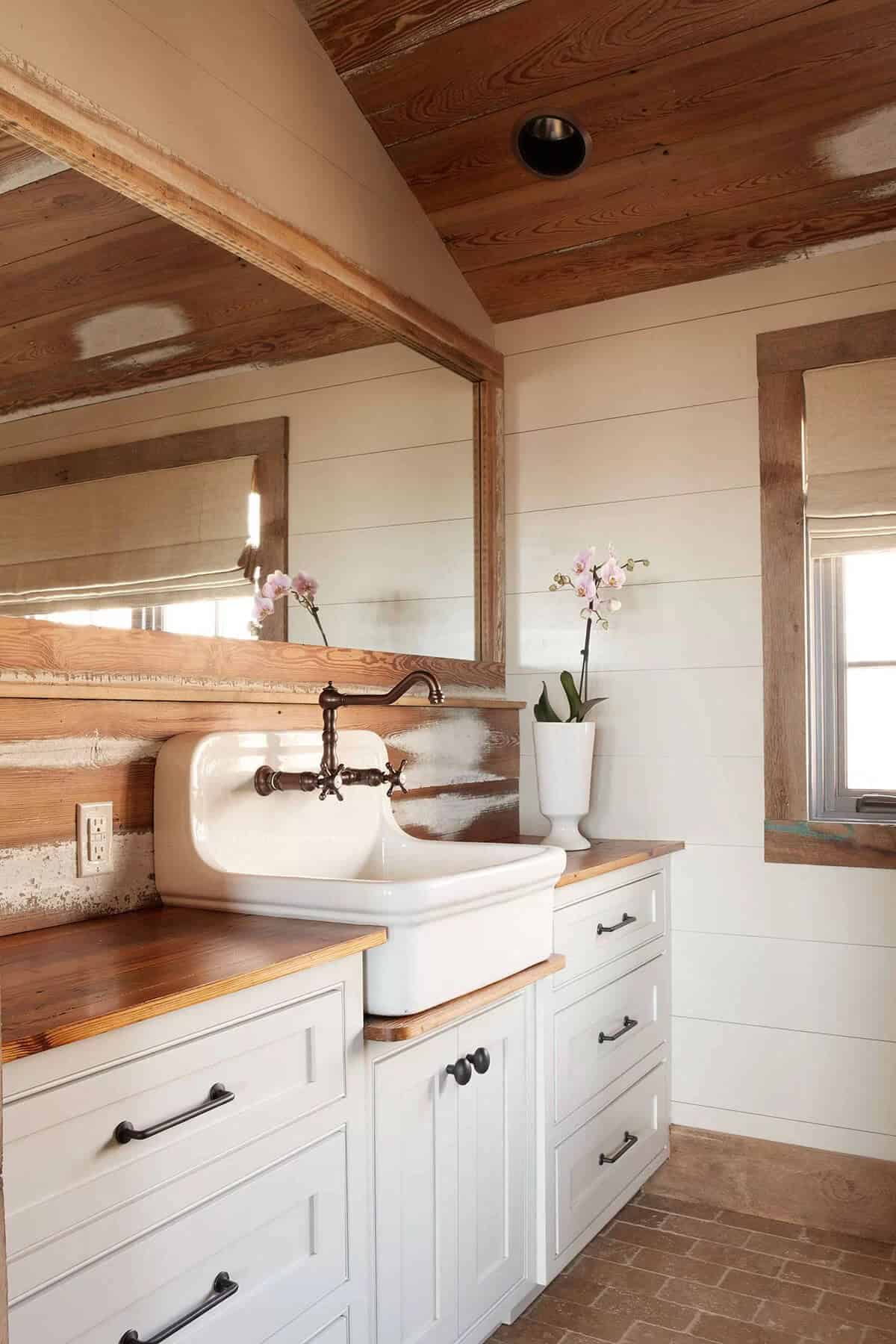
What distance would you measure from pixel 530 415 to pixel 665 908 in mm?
1350

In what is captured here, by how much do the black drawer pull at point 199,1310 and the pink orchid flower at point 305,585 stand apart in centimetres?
129

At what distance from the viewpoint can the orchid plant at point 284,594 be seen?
7.10 ft

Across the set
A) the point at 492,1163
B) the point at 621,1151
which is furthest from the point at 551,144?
the point at 621,1151

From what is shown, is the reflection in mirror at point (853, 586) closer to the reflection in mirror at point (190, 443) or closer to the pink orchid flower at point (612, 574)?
the pink orchid flower at point (612, 574)

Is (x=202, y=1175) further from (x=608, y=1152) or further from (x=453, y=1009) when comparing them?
(x=608, y=1152)

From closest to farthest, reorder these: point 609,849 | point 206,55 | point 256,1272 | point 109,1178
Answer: point 109,1178, point 256,1272, point 206,55, point 609,849

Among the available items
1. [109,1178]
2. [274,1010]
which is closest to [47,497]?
[274,1010]

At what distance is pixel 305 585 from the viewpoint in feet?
7.48

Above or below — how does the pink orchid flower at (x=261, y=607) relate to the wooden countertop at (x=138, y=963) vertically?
above

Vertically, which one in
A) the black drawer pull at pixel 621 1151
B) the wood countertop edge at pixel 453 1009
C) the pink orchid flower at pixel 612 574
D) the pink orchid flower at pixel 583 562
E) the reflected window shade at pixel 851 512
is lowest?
the black drawer pull at pixel 621 1151

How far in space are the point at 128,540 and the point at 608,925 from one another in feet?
4.27

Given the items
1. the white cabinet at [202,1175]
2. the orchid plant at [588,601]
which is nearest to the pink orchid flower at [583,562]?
the orchid plant at [588,601]

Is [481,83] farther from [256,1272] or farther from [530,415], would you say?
[256,1272]

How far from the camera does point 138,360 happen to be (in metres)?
1.92
